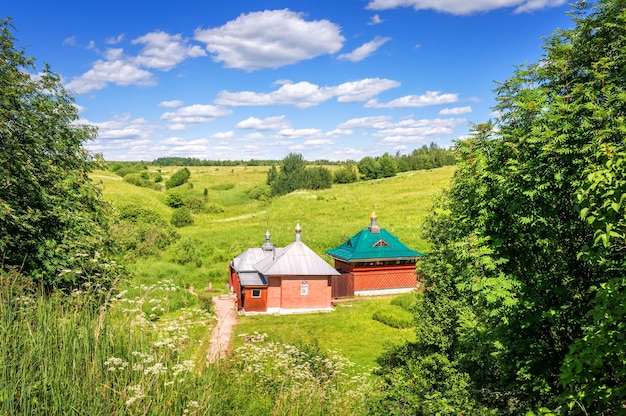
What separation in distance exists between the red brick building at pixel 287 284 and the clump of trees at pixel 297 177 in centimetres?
6167

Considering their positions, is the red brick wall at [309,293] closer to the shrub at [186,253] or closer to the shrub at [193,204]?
the shrub at [186,253]

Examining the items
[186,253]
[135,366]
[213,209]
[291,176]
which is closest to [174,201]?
[213,209]

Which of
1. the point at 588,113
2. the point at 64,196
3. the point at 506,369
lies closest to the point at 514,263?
the point at 506,369

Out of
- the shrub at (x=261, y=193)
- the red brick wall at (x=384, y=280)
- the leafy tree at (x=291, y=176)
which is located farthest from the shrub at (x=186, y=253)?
the shrub at (x=261, y=193)

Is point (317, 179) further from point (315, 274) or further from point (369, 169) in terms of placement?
point (315, 274)

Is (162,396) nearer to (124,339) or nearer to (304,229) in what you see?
(124,339)

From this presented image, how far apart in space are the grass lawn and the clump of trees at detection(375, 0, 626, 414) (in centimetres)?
1101

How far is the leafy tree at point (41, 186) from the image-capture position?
1008 centimetres

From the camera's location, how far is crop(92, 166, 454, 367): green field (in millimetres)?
21891

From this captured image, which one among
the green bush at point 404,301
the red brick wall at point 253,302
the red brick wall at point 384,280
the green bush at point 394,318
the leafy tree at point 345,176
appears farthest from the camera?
the leafy tree at point 345,176

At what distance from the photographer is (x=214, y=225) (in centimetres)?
6253

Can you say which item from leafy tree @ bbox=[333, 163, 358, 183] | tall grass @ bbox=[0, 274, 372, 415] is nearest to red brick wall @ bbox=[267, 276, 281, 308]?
tall grass @ bbox=[0, 274, 372, 415]

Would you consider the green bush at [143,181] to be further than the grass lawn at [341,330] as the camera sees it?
Yes

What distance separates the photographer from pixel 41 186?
11.6 m
